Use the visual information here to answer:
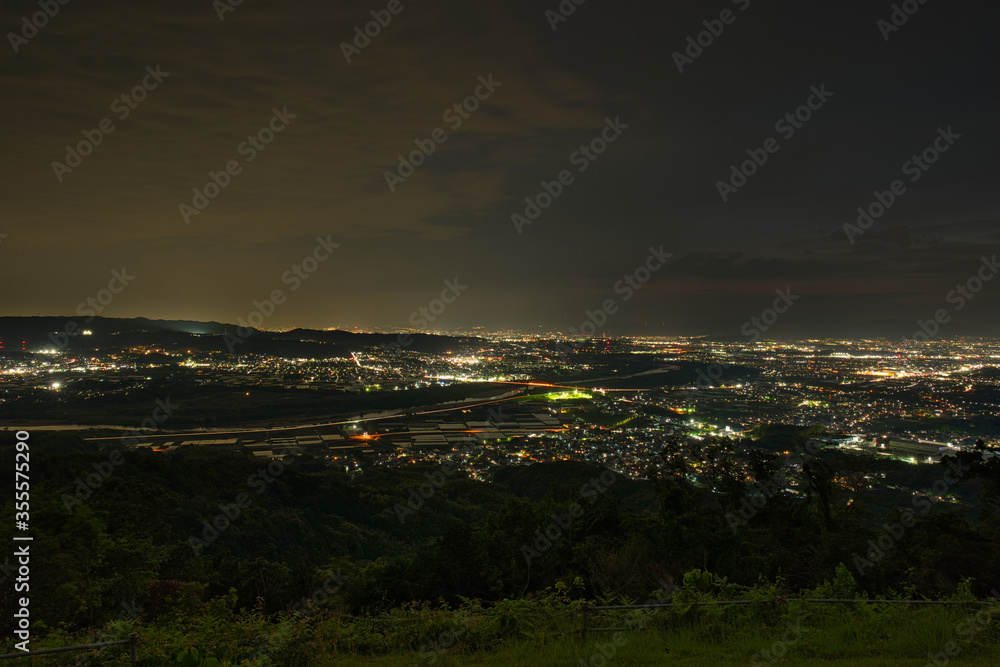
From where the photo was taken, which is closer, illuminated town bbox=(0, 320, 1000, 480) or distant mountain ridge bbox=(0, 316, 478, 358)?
illuminated town bbox=(0, 320, 1000, 480)

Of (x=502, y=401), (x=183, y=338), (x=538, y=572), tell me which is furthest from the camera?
(x=183, y=338)

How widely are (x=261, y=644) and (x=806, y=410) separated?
3757 cm

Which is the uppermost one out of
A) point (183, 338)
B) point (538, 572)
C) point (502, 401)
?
point (183, 338)

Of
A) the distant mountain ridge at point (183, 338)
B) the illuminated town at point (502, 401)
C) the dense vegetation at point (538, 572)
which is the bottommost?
the dense vegetation at point (538, 572)

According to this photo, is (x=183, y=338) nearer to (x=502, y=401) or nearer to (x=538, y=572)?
(x=502, y=401)

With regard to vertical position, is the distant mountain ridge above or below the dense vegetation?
above

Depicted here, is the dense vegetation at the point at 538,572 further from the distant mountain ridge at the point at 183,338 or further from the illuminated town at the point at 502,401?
the distant mountain ridge at the point at 183,338

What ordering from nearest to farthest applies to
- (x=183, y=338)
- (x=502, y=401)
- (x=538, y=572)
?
(x=538, y=572) → (x=502, y=401) → (x=183, y=338)

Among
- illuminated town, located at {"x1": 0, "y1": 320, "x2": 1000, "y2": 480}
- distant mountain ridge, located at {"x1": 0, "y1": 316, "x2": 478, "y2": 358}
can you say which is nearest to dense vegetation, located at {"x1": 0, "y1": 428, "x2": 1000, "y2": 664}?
illuminated town, located at {"x1": 0, "y1": 320, "x2": 1000, "y2": 480}

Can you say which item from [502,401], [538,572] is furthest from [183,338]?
[538,572]

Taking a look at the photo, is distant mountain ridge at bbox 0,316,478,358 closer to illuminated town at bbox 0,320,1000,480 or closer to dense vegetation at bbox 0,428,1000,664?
illuminated town at bbox 0,320,1000,480

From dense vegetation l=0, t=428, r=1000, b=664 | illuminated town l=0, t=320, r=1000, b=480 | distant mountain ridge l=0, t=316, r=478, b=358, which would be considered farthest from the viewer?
distant mountain ridge l=0, t=316, r=478, b=358

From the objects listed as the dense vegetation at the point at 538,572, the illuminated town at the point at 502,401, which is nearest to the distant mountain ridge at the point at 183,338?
the illuminated town at the point at 502,401

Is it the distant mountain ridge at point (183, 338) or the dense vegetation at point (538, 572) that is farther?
the distant mountain ridge at point (183, 338)
